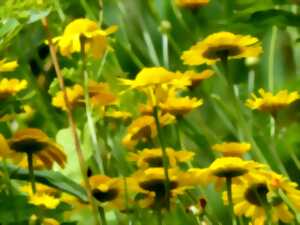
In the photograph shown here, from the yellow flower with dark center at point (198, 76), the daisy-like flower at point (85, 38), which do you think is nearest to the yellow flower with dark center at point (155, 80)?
the daisy-like flower at point (85, 38)

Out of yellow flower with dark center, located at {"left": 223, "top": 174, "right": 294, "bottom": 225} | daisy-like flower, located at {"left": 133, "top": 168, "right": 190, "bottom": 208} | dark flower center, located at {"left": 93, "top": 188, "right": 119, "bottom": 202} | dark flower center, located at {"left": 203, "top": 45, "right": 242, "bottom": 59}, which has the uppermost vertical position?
dark flower center, located at {"left": 203, "top": 45, "right": 242, "bottom": 59}

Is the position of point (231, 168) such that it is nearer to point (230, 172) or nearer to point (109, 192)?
point (230, 172)

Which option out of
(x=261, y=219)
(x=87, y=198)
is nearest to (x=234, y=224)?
(x=261, y=219)

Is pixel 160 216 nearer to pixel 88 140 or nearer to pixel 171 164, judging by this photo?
pixel 171 164

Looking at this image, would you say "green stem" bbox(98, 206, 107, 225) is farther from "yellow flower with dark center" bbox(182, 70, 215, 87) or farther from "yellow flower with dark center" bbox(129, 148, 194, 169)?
"yellow flower with dark center" bbox(182, 70, 215, 87)

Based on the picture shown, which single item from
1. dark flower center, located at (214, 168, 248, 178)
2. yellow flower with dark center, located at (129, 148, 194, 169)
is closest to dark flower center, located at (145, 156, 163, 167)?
yellow flower with dark center, located at (129, 148, 194, 169)

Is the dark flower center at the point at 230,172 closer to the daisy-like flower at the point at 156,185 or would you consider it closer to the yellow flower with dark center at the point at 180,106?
the daisy-like flower at the point at 156,185
